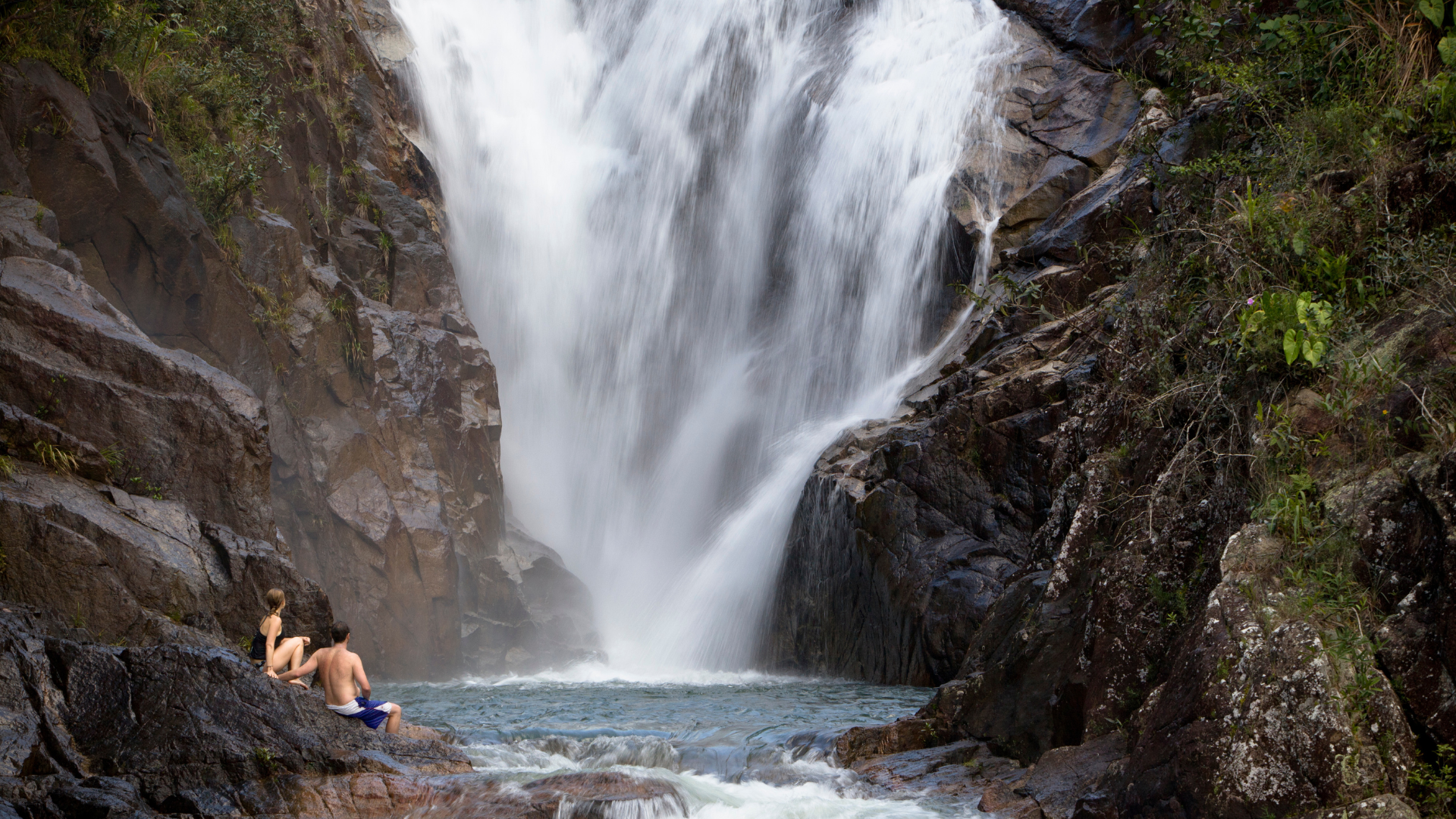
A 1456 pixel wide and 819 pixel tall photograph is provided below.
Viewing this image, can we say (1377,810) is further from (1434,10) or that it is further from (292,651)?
(292,651)

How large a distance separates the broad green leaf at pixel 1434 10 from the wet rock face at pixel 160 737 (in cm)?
861

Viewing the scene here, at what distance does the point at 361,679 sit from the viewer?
333 inches

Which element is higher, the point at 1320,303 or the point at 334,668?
the point at 1320,303

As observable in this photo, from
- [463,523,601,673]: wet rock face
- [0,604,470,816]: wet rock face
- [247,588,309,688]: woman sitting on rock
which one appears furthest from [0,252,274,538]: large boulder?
[463,523,601,673]: wet rock face

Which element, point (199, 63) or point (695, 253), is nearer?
point (199, 63)

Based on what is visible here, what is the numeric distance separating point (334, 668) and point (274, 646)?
2.55 feet

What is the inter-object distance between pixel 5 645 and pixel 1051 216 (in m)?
15.8

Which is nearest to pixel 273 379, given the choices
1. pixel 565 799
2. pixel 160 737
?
pixel 160 737

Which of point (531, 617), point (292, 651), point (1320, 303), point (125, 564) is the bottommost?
point (292, 651)

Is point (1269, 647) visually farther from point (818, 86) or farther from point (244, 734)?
point (818, 86)

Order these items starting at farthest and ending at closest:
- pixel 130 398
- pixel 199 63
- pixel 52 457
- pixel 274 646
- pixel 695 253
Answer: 1. pixel 695 253
2. pixel 199 63
3. pixel 130 398
4. pixel 274 646
5. pixel 52 457

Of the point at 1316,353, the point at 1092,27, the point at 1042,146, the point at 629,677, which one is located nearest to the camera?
the point at 1316,353

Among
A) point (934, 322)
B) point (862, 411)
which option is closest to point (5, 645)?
point (862, 411)

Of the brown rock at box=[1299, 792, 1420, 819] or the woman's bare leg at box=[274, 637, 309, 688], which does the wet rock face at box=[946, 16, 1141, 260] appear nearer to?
the woman's bare leg at box=[274, 637, 309, 688]
